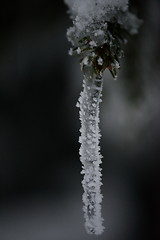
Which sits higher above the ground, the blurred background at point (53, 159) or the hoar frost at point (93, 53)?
the blurred background at point (53, 159)

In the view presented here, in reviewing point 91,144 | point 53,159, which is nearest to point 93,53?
point 91,144

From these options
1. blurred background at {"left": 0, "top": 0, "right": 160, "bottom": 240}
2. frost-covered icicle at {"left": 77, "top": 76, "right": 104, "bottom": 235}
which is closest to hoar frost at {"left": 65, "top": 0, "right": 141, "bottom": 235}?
frost-covered icicle at {"left": 77, "top": 76, "right": 104, "bottom": 235}

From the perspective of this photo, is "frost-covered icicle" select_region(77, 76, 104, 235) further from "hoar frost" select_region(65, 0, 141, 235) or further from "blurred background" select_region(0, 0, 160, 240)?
"blurred background" select_region(0, 0, 160, 240)

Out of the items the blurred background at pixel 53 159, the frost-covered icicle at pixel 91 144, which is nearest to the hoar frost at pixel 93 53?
the frost-covered icicle at pixel 91 144

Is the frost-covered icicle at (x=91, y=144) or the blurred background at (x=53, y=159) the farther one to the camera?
the blurred background at (x=53, y=159)

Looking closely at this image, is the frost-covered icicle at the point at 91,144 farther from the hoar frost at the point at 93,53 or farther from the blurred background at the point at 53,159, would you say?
the blurred background at the point at 53,159

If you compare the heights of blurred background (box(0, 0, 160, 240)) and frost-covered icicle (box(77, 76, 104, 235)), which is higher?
blurred background (box(0, 0, 160, 240))

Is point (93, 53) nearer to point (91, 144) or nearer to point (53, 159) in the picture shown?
point (91, 144)
